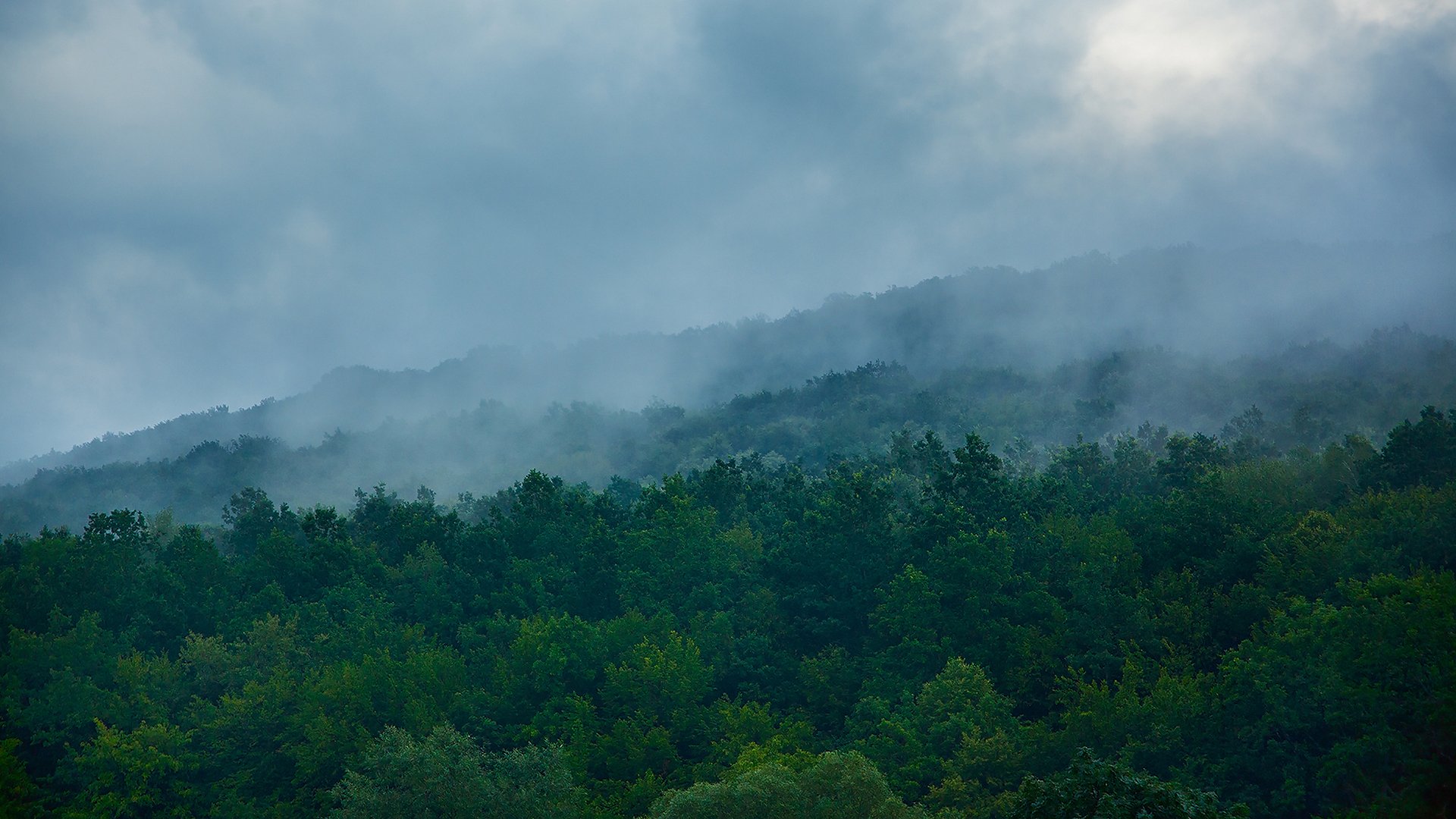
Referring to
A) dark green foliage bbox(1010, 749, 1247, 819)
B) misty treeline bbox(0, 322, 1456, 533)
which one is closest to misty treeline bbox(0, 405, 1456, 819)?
dark green foliage bbox(1010, 749, 1247, 819)

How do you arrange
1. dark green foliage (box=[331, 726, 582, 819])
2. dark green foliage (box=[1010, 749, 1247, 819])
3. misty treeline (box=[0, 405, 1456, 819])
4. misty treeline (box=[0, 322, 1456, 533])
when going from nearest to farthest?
dark green foliage (box=[1010, 749, 1247, 819])
misty treeline (box=[0, 405, 1456, 819])
dark green foliage (box=[331, 726, 582, 819])
misty treeline (box=[0, 322, 1456, 533])

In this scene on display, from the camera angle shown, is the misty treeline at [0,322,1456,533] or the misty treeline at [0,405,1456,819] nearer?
the misty treeline at [0,405,1456,819]

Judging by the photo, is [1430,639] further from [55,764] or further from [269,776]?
[55,764]

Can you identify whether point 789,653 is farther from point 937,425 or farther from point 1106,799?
point 937,425

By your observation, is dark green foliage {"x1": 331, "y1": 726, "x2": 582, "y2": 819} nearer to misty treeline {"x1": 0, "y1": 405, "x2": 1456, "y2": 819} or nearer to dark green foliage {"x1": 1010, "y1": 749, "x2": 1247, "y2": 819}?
misty treeline {"x1": 0, "y1": 405, "x2": 1456, "y2": 819}

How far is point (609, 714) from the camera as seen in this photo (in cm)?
4972

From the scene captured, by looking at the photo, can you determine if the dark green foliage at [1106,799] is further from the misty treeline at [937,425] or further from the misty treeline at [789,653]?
the misty treeline at [937,425]

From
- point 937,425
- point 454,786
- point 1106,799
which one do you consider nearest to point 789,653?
point 454,786

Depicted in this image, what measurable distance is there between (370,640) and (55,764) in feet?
51.7

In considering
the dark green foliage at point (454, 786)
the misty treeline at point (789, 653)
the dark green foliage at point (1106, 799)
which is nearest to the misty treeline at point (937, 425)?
the misty treeline at point (789, 653)

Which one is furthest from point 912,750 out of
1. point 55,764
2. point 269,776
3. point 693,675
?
point 55,764

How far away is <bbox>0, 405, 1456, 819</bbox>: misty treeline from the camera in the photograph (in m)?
35.8

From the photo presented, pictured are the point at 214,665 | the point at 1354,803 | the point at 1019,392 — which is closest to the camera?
the point at 1354,803

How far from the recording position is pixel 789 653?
56.8m
